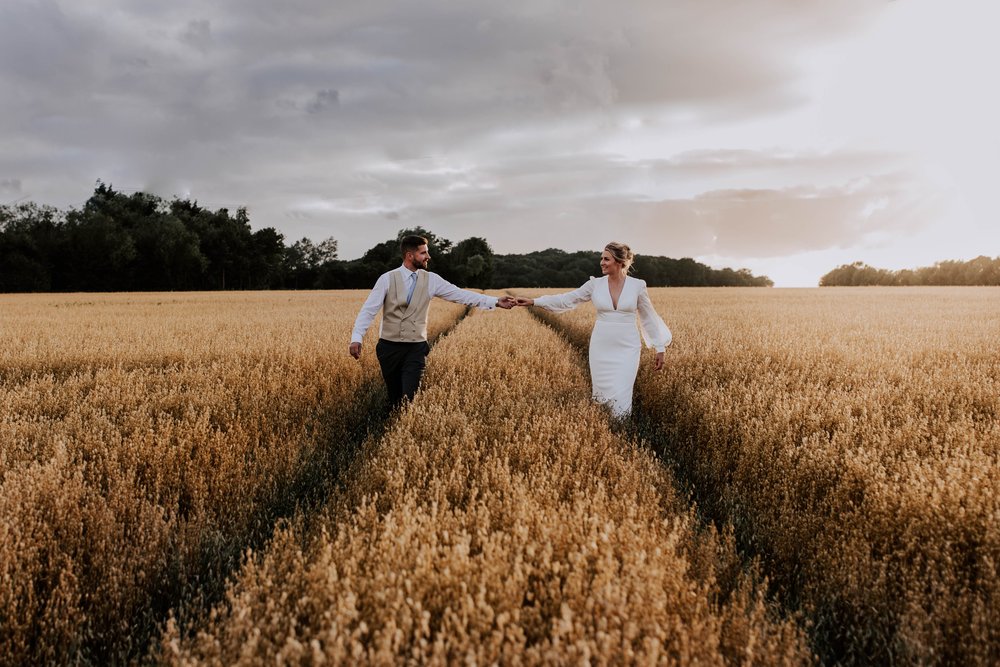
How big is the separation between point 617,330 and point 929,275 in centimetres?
10091

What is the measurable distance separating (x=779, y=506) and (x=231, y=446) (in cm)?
457

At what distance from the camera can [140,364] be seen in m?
9.07

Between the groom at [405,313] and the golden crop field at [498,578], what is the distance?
2.10 m

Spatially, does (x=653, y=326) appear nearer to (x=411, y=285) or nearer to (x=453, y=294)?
(x=453, y=294)

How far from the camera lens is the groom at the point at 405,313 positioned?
6.39 m

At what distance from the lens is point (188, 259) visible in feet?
211

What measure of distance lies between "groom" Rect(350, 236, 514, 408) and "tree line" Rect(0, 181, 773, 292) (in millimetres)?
34359

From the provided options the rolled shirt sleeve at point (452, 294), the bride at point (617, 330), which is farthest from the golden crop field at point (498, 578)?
the rolled shirt sleeve at point (452, 294)

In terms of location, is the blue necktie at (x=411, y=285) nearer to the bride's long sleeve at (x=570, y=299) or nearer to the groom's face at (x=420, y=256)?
the groom's face at (x=420, y=256)

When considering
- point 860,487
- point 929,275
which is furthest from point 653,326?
point 929,275

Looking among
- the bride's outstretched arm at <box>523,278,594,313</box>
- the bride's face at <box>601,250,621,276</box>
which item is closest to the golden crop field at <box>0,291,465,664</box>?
the bride's outstretched arm at <box>523,278,594,313</box>

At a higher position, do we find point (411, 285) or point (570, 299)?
point (411, 285)

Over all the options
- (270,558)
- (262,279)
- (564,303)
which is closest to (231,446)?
(270,558)

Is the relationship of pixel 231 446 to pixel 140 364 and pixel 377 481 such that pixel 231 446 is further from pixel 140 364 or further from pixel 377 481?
pixel 140 364
